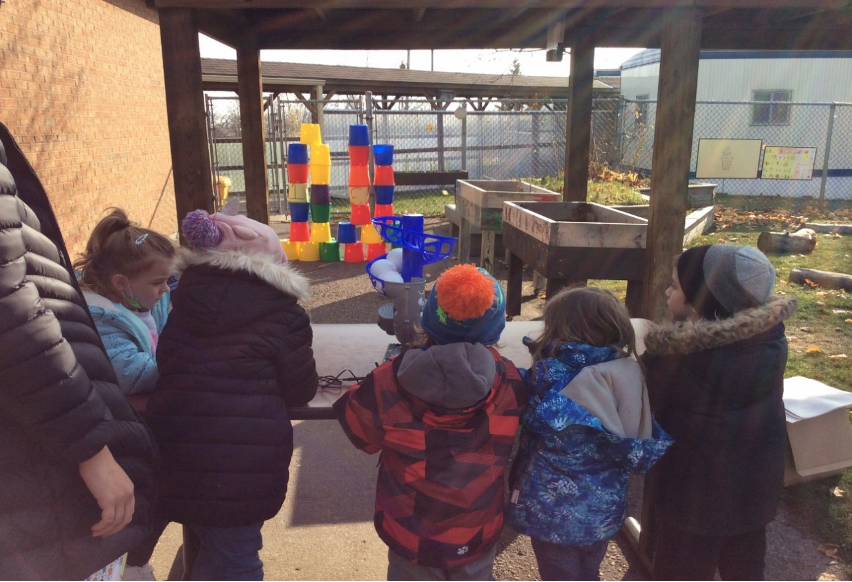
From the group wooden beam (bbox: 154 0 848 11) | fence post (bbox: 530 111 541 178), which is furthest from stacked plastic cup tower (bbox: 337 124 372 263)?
fence post (bbox: 530 111 541 178)

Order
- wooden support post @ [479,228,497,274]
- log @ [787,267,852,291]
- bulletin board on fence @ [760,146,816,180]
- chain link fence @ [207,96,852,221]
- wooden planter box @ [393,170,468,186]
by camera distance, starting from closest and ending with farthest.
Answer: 1. log @ [787,267,852,291]
2. wooden support post @ [479,228,497,274]
3. bulletin board on fence @ [760,146,816,180]
4. wooden planter box @ [393,170,468,186]
5. chain link fence @ [207,96,852,221]

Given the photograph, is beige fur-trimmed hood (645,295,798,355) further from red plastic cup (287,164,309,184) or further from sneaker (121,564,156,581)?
red plastic cup (287,164,309,184)

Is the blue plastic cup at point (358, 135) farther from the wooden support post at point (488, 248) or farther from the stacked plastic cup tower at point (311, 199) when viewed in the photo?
the wooden support post at point (488, 248)

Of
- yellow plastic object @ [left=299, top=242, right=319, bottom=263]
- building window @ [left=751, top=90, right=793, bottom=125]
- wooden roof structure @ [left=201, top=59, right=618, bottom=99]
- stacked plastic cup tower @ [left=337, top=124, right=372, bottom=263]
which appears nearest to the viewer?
stacked plastic cup tower @ [left=337, top=124, right=372, bottom=263]

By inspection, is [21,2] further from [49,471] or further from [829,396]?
[829,396]

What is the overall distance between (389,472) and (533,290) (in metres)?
5.73

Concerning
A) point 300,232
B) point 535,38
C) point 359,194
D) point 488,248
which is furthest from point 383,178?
point 535,38

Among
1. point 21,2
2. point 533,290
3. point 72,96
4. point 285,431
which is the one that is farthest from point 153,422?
point 72,96

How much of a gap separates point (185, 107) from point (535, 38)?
10.5 ft

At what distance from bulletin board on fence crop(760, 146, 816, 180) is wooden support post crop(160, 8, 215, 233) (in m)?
11.9

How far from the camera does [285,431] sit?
2.08 meters

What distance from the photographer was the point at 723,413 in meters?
2.06

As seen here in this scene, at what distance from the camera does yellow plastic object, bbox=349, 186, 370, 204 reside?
9.17 meters

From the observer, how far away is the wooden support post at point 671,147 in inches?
143
